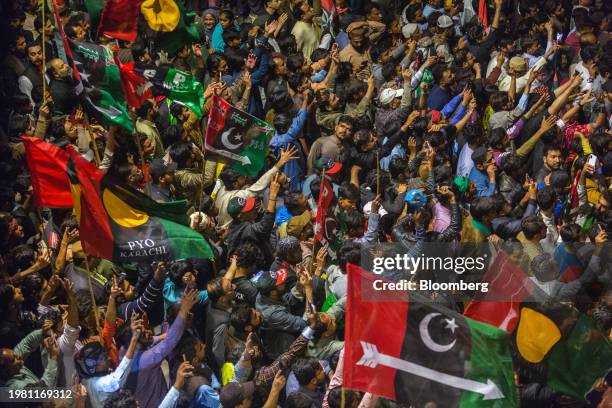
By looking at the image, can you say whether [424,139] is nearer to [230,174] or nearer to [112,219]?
[230,174]

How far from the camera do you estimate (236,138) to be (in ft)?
54.9

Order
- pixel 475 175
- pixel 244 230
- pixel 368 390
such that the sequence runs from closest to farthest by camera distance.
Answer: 1. pixel 368 390
2. pixel 244 230
3. pixel 475 175

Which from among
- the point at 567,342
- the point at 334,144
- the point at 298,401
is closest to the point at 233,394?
the point at 298,401

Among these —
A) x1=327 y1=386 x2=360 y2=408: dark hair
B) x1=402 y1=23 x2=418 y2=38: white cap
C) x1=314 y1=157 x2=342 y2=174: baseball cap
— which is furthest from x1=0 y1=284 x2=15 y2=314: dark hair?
x1=402 y1=23 x2=418 y2=38: white cap

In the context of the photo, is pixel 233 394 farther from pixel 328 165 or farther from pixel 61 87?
pixel 61 87

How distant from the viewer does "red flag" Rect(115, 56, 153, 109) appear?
16.9 metres

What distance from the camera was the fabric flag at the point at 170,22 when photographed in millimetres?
18562

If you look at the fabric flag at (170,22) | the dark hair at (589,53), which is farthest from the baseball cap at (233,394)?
the dark hair at (589,53)

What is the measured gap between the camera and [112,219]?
14.2 metres

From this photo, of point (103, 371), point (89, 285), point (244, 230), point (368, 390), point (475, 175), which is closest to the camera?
point (368, 390)

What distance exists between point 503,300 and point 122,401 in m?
3.06

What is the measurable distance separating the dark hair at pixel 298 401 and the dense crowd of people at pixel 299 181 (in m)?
0.02

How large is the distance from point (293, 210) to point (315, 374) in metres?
3.32

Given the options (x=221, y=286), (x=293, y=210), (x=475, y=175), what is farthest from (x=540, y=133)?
(x=221, y=286)
